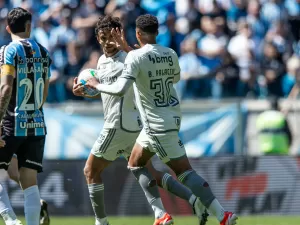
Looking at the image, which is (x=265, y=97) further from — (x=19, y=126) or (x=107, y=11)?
(x=19, y=126)

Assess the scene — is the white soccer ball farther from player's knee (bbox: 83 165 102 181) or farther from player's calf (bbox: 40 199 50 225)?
player's calf (bbox: 40 199 50 225)

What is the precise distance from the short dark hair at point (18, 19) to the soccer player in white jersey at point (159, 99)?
94 centimetres

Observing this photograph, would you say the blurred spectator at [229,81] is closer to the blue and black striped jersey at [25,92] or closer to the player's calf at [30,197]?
the blue and black striped jersey at [25,92]

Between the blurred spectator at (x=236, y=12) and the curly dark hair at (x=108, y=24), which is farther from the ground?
the curly dark hair at (x=108, y=24)

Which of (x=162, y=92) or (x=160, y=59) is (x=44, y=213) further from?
(x=160, y=59)

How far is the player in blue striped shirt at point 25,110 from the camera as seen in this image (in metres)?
9.41

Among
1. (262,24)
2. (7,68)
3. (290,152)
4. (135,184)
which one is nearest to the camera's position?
(7,68)

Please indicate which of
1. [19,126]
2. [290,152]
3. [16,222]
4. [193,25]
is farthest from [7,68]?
[193,25]

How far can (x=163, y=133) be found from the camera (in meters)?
9.62

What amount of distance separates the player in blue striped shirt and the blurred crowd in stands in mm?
7679

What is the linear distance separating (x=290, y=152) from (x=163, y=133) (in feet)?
24.2

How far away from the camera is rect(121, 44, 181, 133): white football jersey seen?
9.50 meters

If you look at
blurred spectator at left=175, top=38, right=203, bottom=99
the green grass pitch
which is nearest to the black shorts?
the green grass pitch

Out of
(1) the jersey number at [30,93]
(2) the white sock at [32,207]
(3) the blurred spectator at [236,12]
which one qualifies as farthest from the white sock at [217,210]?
(3) the blurred spectator at [236,12]
